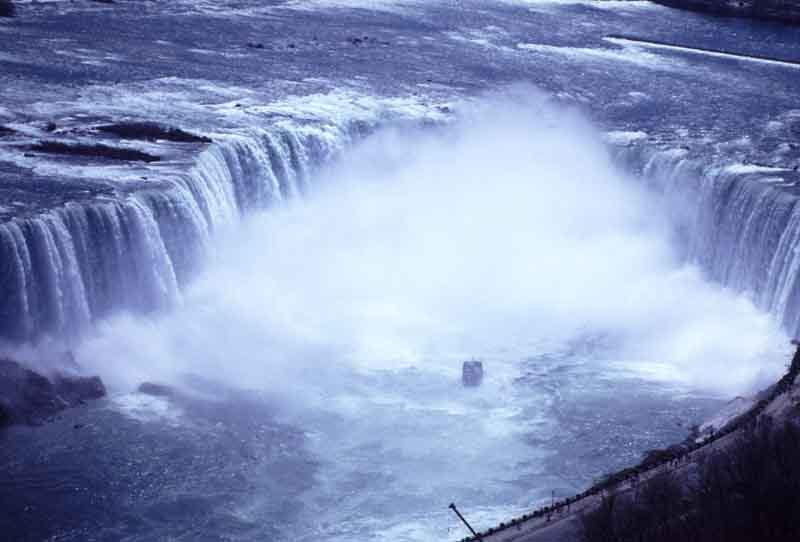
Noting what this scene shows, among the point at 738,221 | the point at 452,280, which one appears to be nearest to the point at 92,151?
the point at 452,280

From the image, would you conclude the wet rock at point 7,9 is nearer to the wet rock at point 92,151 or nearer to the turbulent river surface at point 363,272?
the turbulent river surface at point 363,272

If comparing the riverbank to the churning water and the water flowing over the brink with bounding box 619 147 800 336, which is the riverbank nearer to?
the churning water

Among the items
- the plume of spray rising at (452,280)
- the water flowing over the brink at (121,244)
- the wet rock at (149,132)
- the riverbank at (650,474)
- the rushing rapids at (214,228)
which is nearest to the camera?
the riverbank at (650,474)

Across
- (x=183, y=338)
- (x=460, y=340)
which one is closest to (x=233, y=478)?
(x=183, y=338)

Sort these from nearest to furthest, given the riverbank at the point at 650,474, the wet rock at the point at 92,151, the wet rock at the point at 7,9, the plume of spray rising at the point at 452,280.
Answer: the riverbank at the point at 650,474 → the plume of spray rising at the point at 452,280 → the wet rock at the point at 92,151 → the wet rock at the point at 7,9

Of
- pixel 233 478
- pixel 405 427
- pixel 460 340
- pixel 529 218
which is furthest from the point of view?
pixel 529 218

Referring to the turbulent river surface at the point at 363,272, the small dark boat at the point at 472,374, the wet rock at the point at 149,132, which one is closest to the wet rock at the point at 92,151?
the turbulent river surface at the point at 363,272

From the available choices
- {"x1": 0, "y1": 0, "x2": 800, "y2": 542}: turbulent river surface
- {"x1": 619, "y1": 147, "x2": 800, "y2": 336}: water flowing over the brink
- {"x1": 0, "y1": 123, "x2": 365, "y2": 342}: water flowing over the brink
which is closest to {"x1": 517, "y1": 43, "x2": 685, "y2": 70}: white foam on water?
{"x1": 0, "y1": 0, "x2": 800, "y2": 542}: turbulent river surface

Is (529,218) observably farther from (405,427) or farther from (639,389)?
(405,427)
